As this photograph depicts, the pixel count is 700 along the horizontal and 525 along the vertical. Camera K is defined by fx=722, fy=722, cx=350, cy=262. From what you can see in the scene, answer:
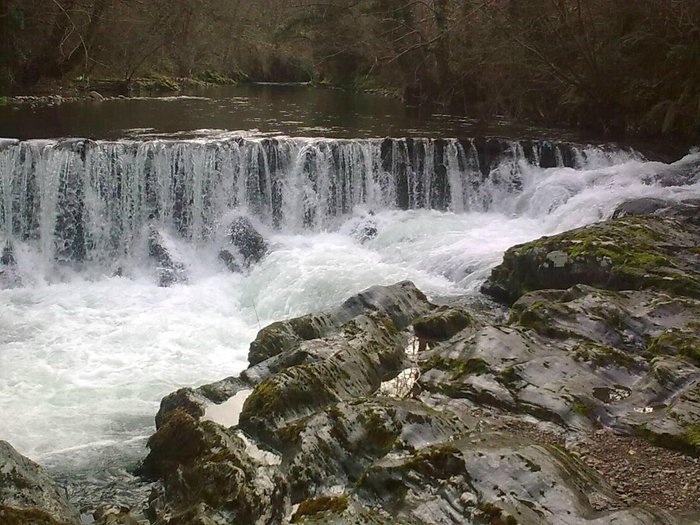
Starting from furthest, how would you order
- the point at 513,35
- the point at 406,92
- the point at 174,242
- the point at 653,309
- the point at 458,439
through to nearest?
the point at 406,92
the point at 513,35
the point at 174,242
the point at 653,309
the point at 458,439

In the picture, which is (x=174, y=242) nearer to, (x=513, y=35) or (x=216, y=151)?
(x=216, y=151)

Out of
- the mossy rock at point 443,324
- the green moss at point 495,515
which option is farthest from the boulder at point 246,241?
the green moss at point 495,515

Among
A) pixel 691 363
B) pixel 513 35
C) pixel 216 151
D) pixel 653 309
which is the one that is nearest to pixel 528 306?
pixel 653 309

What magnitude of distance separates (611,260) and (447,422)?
4183mm

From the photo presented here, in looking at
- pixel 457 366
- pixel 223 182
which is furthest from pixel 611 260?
pixel 223 182

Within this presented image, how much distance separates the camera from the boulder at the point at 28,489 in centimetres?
465

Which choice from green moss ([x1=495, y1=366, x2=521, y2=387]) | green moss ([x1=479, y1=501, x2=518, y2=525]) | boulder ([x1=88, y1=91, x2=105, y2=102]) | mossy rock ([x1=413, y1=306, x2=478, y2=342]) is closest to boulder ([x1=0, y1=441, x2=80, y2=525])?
green moss ([x1=479, y1=501, x2=518, y2=525])

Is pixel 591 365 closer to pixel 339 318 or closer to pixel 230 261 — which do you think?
pixel 339 318

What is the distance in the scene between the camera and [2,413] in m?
7.28

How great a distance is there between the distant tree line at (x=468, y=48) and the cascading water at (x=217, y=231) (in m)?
2.77

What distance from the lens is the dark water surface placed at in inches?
619

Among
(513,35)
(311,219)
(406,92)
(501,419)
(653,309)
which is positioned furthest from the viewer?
(406,92)

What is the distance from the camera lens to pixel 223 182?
524 inches

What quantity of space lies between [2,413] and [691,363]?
649 cm
